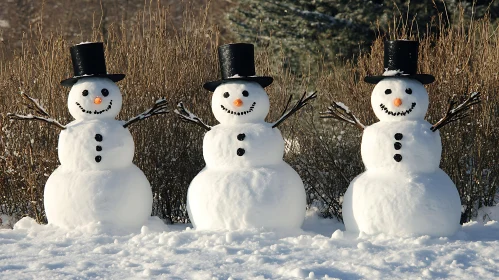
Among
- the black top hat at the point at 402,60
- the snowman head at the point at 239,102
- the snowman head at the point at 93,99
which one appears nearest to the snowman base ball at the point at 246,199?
the snowman head at the point at 239,102

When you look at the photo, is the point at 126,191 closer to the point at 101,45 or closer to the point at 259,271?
the point at 101,45

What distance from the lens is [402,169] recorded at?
16.8 feet

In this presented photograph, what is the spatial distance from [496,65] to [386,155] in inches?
77.5

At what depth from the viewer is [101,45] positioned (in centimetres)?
565

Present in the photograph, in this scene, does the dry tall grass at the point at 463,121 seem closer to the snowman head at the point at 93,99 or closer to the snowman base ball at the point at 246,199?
the snowman base ball at the point at 246,199

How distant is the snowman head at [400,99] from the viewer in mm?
5191

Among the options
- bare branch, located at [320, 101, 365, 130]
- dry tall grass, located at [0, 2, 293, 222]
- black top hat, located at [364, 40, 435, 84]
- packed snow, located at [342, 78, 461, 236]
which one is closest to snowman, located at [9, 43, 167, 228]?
dry tall grass, located at [0, 2, 293, 222]

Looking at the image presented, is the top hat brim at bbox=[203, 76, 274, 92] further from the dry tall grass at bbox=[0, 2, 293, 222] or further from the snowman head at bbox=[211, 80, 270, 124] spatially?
the dry tall grass at bbox=[0, 2, 293, 222]

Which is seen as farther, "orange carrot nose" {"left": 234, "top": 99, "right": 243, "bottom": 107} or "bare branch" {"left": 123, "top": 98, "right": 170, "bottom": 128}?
"bare branch" {"left": 123, "top": 98, "right": 170, "bottom": 128}

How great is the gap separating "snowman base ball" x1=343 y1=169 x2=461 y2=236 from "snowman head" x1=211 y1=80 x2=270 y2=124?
1.02m

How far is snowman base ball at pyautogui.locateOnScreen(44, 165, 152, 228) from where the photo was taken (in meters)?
5.39

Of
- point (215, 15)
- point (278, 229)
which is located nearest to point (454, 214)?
point (278, 229)

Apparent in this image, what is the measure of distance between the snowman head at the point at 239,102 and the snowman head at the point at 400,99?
0.93 m

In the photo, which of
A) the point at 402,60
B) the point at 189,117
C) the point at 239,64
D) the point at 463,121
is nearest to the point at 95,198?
the point at 189,117
